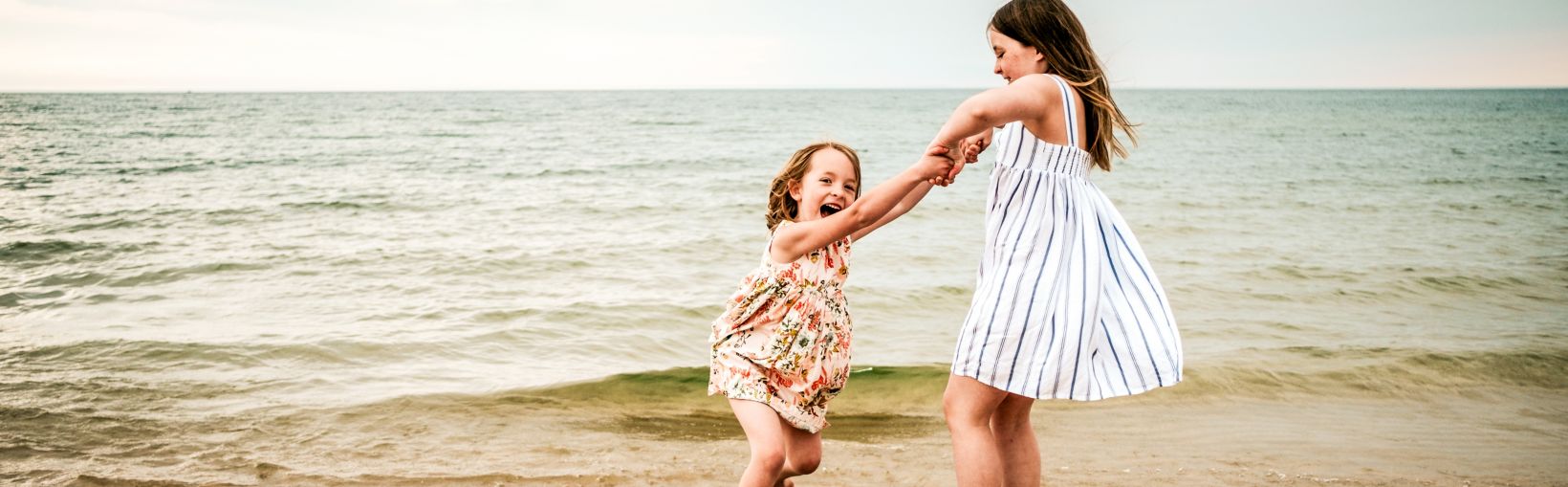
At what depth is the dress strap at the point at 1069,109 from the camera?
2490mm

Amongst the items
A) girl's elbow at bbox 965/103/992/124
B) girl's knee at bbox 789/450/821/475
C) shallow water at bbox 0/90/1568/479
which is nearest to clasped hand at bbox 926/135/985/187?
girl's elbow at bbox 965/103/992/124

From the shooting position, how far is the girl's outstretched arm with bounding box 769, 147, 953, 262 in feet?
7.98

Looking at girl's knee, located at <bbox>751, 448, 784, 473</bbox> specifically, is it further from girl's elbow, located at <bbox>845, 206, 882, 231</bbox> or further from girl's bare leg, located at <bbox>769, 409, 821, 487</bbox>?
girl's elbow, located at <bbox>845, 206, 882, 231</bbox>

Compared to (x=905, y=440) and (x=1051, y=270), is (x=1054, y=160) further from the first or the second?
(x=905, y=440)

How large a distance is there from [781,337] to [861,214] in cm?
54

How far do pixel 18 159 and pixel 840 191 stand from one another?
24.7 m

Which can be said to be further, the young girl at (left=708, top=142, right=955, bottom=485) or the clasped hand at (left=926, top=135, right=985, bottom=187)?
the young girl at (left=708, top=142, right=955, bottom=485)

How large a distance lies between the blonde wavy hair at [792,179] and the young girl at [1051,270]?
54 cm

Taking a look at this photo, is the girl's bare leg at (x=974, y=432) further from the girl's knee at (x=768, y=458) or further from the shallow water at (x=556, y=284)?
the shallow water at (x=556, y=284)

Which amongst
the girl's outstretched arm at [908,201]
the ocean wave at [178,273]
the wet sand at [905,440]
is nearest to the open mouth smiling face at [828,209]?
the girl's outstretched arm at [908,201]

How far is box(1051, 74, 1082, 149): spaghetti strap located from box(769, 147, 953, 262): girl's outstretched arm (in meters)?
0.33

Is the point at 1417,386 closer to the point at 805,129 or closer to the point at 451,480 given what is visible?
the point at 451,480

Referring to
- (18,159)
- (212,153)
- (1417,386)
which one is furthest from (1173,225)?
(18,159)

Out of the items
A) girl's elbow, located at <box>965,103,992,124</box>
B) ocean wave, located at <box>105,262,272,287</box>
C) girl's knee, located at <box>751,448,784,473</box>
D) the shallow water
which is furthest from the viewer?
ocean wave, located at <box>105,262,272,287</box>
